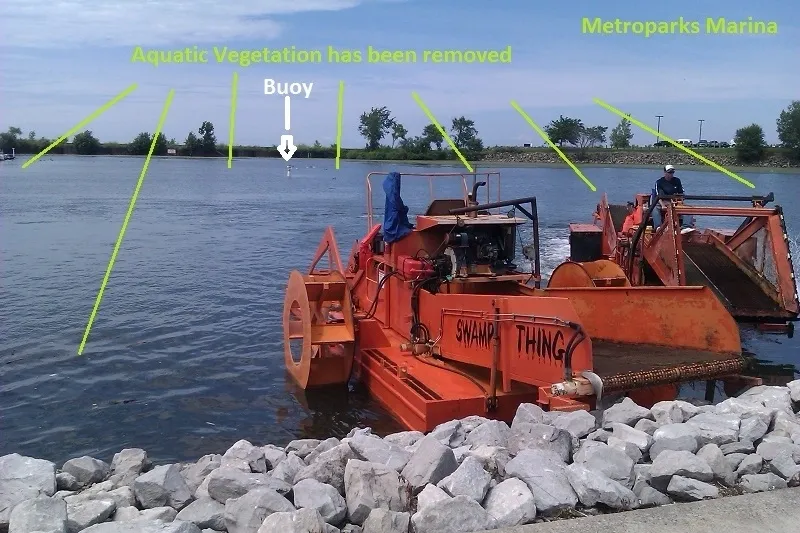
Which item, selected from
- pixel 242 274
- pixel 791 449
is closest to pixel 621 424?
pixel 791 449

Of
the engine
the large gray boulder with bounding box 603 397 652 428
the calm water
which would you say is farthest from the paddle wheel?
the large gray boulder with bounding box 603 397 652 428

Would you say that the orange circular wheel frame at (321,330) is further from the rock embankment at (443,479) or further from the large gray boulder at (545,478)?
the large gray boulder at (545,478)

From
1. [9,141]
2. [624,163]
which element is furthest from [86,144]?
[624,163]

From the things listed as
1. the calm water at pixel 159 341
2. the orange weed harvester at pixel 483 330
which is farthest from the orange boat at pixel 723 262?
the calm water at pixel 159 341

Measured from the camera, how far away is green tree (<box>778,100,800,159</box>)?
94.9m

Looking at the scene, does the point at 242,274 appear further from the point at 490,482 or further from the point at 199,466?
the point at 490,482

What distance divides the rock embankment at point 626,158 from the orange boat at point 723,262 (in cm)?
8360

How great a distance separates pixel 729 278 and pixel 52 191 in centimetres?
4583

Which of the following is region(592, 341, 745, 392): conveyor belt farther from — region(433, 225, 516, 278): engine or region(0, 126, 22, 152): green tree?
region(0, 126, 22, 152): green tree

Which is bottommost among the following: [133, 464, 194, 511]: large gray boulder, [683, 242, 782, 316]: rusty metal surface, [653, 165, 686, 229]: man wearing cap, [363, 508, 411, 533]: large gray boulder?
[133, 464, 194, 511]: large gray boulder

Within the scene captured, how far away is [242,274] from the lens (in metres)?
19.8

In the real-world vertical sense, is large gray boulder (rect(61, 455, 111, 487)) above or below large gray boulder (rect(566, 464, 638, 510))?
below

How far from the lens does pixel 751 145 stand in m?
90.2

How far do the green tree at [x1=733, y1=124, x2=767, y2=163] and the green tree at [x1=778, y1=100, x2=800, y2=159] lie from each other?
15.0 feet
